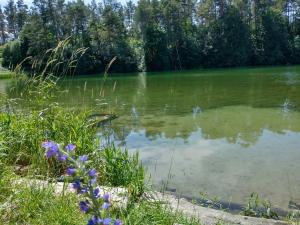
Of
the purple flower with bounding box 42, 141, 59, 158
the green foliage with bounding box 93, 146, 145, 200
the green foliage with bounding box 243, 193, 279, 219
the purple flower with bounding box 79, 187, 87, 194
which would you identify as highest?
the purple flower with bounding box 42, 141, 59, 158

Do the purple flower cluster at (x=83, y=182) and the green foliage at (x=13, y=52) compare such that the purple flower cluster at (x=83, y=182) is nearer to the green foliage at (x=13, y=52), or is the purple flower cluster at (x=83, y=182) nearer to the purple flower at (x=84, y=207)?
the purple flower at (x=84, y=207)

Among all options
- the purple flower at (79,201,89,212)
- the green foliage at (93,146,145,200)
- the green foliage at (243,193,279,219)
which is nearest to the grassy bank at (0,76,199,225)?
the green foliage at (93,146,145,200)

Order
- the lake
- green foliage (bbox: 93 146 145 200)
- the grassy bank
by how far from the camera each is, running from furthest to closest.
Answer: the lake, green foliage (bbox: 93 146 145 200), the grassy bank

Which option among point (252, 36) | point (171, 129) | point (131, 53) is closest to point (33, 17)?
point (131, 53)

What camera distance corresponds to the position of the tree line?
4591 cm

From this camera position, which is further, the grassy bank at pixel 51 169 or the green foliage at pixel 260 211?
the green foliage at pixel 260 211

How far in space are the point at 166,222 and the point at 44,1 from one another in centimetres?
4875

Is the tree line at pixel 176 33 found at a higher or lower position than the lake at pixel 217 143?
higher

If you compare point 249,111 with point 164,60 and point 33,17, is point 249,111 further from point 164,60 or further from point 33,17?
point 33,17

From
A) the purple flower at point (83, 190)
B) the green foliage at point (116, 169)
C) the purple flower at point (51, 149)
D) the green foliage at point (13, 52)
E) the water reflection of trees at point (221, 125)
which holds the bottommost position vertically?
the water reflection of trees at point (221, 125)

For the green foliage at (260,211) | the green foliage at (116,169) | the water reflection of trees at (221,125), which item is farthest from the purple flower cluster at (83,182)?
the water reflection of trees at (221,125)

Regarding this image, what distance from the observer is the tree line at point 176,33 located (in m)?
45.9

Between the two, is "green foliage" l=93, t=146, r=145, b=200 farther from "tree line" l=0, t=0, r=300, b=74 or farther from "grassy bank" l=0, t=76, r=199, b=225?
"tree line" l=0, t=0, r=300, b=74

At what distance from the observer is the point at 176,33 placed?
166ft
